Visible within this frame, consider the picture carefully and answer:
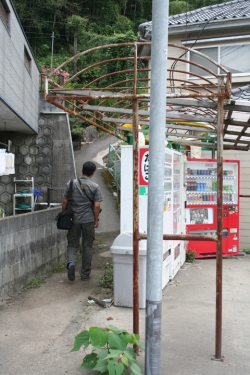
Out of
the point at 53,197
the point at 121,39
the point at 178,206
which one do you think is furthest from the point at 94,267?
the point at 121,39

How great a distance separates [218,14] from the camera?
1268cm

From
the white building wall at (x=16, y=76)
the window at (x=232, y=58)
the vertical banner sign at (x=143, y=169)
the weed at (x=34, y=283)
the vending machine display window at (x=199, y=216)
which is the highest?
the window at (x=232, y=58)

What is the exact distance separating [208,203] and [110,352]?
620 centimetres

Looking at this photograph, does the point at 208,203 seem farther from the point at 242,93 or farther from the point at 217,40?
the point at 217,40

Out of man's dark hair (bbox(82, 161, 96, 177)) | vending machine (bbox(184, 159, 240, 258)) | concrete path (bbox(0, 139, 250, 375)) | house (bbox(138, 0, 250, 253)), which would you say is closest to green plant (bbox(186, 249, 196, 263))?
vending machine (bbox(184, 159, 240, 258))

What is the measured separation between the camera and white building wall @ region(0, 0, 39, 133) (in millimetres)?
7242

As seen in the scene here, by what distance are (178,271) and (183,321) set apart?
283 cm

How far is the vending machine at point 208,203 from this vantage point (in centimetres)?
885

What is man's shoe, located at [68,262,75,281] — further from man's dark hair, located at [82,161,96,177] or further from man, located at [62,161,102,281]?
man's dark hair, located at [82,161,96,177]

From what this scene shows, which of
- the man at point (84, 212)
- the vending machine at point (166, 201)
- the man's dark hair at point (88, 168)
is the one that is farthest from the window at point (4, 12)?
the vending machine at point (166, 201)

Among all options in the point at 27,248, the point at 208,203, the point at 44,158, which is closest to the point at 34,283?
the point at 27,248

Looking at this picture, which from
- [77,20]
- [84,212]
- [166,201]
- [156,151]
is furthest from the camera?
[77,20]

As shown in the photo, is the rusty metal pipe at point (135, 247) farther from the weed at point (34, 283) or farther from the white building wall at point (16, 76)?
the white building wall at point (16, 76)

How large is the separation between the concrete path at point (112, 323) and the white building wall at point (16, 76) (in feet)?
11.8
